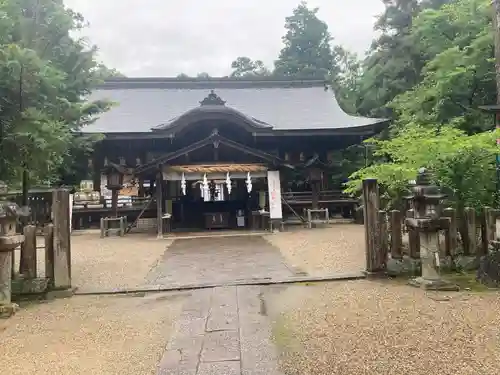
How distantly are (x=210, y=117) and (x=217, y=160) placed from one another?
6.38 ft

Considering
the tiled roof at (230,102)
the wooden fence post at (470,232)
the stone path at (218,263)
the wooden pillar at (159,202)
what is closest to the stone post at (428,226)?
the wooden fence post at (470,232)

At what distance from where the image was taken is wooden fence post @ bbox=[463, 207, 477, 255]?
666cm

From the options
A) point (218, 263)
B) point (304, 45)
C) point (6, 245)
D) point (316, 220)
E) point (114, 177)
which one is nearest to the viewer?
point (6, 245)

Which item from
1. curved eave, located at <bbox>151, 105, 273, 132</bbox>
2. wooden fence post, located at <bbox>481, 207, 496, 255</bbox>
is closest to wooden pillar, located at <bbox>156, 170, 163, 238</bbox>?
curved eave, located at <bbox>151, 105, 273, 132</bbox>

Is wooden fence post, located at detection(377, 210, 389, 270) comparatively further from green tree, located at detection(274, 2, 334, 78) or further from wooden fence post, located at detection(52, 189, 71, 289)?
green tree, located at detection(274, 2, 334, 78)

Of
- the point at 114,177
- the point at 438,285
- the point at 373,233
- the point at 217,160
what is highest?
the point at 217,160

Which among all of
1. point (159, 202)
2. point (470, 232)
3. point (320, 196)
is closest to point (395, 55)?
point (320, 196)

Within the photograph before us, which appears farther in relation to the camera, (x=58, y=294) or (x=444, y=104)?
(x=444, y=104)

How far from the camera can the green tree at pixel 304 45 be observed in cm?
4450

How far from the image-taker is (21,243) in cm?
555

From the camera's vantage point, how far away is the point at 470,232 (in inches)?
262

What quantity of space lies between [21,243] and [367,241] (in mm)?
5109

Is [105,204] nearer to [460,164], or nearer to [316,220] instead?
[316,220]

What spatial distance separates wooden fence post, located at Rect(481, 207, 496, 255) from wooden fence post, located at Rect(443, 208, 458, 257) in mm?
408
